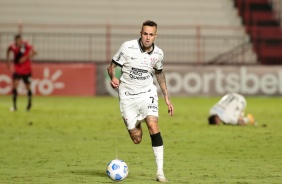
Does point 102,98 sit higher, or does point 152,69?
point 152,69

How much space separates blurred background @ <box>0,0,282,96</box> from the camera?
28.8m

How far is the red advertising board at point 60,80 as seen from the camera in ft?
93.4

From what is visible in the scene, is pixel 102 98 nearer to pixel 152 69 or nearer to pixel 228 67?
pixel 228 67

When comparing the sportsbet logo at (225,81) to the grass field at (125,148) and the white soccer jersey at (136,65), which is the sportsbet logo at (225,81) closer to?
the grass field at (125,148)

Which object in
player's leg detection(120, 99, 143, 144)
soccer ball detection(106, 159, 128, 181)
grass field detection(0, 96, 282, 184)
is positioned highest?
player's leg detection(120, 99, 143, 144)

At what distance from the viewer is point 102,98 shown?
28.6 m

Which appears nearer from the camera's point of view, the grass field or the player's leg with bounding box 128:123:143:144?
the grass field

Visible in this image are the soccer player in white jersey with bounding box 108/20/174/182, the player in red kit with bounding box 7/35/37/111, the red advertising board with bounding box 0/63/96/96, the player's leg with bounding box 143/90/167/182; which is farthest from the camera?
the red advertising board with bounding box 0/63/96/96

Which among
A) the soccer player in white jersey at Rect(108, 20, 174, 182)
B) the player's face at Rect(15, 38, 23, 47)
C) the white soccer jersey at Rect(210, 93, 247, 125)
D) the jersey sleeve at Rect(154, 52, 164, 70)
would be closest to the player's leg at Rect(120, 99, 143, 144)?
the soccer player in white jersey at Rect(108, 20, 174, 182)

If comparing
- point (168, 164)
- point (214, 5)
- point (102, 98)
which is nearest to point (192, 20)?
point (214, 5)

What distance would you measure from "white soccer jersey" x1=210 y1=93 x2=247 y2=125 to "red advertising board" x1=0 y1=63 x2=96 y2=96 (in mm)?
10638

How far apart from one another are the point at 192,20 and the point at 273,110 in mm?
10207

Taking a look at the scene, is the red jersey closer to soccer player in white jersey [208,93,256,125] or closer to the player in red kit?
Result: the player in red kit

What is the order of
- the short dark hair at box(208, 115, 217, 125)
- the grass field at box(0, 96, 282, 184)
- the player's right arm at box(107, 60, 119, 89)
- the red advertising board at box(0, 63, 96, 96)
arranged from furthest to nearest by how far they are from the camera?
the red advertising board at box(0, 63, 96, 96) < the short dark hair at box(208, 115, 217, 125) < the grass field at box(0, 96, 282, 184) < the player's right arm at box(107, 60, 119, 89)
